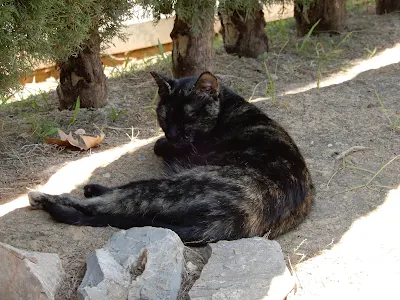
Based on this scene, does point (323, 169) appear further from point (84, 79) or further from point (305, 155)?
point (84, 79)

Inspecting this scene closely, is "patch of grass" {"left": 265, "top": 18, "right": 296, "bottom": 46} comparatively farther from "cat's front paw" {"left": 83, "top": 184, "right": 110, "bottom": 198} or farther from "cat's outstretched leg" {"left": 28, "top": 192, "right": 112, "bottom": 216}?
"cat's outstretched leg" {"left": 28, "top": 192, "right": 112, "bottom": 216}

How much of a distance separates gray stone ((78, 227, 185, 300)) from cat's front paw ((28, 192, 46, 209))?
2.13ft

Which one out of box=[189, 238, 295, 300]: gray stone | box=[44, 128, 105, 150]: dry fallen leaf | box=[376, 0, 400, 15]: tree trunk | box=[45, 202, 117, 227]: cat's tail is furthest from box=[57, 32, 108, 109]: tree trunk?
box=[376, 0, 400, 15]: tree trunk

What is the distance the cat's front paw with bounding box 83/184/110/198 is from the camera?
140 inches

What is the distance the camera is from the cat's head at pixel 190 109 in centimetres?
405

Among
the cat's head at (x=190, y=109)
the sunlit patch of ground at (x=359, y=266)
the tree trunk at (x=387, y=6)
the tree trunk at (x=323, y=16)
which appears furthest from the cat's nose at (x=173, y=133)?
the tree trunk at (x=387, y=6)

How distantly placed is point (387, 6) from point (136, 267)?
679cm

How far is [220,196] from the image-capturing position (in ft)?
10.4

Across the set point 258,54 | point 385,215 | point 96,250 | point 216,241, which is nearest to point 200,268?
point 216,241

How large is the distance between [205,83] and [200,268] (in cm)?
147

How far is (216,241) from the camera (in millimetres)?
3098

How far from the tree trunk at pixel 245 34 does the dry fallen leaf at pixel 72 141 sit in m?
2.53

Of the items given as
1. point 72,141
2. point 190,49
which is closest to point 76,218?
point 72,141

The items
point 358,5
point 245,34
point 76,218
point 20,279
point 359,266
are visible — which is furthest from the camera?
point 358,5
